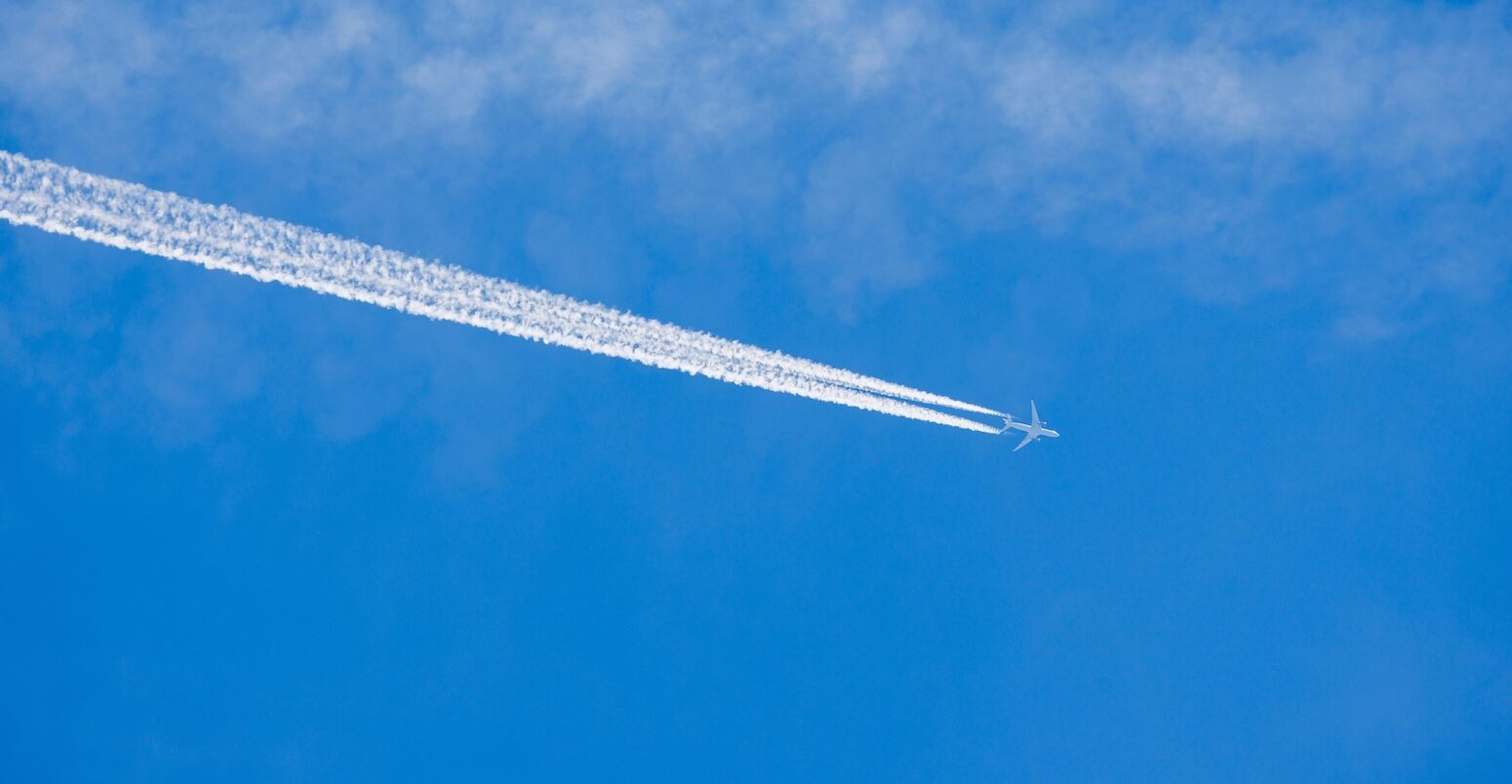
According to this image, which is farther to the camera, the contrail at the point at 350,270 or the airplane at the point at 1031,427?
the airplane at the point at 1031,427

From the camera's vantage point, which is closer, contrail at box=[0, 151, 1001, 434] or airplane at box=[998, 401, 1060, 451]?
contrail at box=[0, 151, 1001, 434]

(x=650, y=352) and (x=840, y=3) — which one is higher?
(x=840, y=3)

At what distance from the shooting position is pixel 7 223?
91.6 feet

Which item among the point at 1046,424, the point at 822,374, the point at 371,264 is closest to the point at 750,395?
the point at 822,374

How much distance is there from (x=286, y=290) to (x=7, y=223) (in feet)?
23.5

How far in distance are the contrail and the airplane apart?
527 centimetres

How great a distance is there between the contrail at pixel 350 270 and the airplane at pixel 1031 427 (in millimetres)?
5270

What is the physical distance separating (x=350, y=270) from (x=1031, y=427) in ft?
59.5

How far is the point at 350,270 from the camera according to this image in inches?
968

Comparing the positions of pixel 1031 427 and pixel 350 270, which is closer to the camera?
pixel 350 270

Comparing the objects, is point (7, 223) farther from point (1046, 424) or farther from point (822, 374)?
point (1046, 424)

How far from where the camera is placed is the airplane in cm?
2964

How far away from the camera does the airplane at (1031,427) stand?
29641mm

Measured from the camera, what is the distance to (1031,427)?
2975cm
